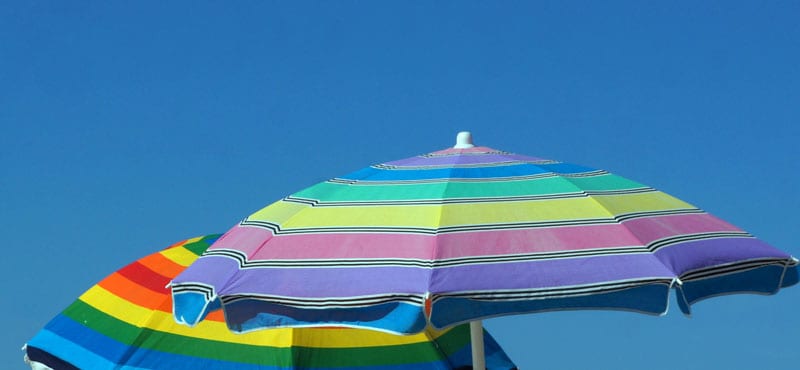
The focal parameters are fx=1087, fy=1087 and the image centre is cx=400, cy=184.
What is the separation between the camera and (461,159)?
238 inches

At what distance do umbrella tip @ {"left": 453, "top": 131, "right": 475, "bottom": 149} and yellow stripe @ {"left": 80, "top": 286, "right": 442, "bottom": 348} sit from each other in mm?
1770

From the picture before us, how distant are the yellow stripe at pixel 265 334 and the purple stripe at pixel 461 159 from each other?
172 cm

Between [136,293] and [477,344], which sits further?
[136,293]

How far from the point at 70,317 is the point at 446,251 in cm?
405

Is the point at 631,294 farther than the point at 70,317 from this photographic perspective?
No

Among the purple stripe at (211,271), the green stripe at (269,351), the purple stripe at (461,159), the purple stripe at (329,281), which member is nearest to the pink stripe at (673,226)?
the purple stripe at (461,159)

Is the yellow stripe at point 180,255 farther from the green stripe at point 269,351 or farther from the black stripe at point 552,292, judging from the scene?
the black stripe at point 552,292

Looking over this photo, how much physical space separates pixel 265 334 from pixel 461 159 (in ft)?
7.16

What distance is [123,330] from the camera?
764cm

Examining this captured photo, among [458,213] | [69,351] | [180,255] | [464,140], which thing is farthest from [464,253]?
[69,351]

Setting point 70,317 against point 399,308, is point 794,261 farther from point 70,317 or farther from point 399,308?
point 70,317

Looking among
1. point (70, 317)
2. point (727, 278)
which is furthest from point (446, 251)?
point (70, 317)

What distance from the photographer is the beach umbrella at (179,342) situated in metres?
7.35

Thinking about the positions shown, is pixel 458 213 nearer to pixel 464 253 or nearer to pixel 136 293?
pixel 464 253
